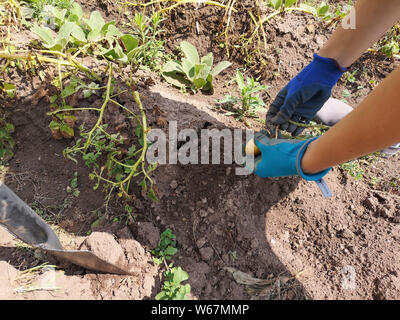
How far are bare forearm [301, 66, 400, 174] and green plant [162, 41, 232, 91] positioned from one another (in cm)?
102

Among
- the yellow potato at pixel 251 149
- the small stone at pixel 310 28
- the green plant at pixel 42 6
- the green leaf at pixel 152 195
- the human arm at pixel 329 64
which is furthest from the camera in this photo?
the small stone at pixel 310 28

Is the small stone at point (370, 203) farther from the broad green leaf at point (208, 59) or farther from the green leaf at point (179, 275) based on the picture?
the broad green leaf at point (208, 59)

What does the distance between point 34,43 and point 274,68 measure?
167cm

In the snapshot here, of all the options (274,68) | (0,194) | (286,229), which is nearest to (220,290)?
(286,229)

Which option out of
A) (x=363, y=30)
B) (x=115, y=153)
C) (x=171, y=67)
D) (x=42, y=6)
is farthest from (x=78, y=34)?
(x=363, y=30)

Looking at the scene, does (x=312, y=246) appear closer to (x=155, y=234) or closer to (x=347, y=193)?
(x=347, y=193)

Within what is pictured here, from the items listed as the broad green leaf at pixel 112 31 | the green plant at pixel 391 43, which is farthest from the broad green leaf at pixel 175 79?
the green plant at pixel 391 43

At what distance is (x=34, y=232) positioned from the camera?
128 cm

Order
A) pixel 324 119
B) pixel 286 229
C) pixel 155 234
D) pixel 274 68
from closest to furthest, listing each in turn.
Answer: pixel 155 234
pixel 286 229
pixel 324 119
pixel 274 68

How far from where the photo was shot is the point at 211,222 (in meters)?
1.54

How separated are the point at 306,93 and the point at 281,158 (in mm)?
433

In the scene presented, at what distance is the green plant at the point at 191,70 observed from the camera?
197cm

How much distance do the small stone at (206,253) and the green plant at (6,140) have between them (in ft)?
4.21

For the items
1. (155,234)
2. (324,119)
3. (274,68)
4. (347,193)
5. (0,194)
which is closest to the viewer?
(0,194)
